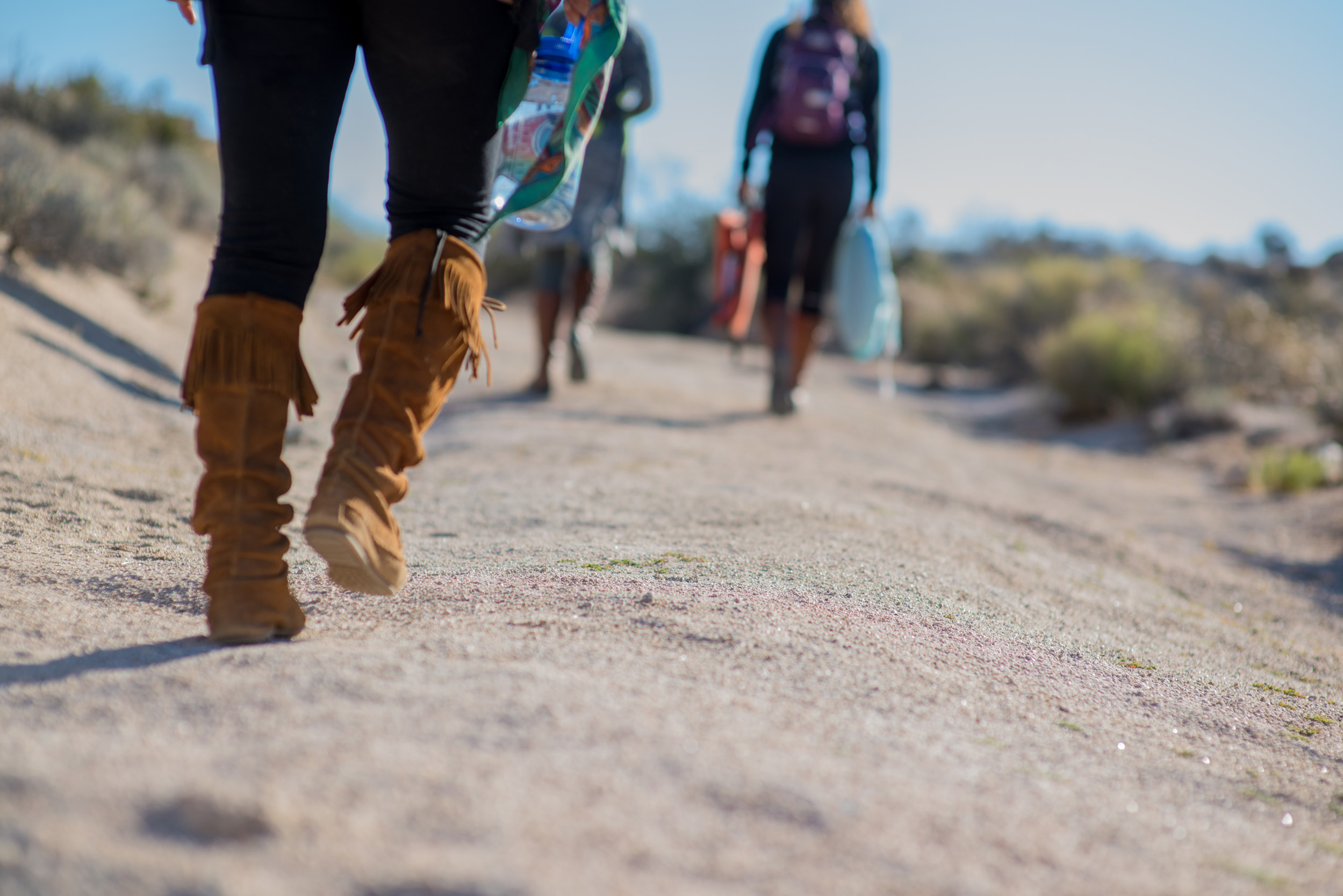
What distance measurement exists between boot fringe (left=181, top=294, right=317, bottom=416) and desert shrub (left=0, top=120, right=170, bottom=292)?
3429 mm

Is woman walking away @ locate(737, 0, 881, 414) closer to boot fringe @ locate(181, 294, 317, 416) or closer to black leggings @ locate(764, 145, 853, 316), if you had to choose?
black leggings @ locate(764, 145, 853, 316)

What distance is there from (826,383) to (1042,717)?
25.8 feet

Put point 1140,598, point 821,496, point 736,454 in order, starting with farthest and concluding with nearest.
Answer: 1. point 736,454
2. point 821,496
3. point 1140,598

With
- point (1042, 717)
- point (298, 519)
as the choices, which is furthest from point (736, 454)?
point (1042, 717)

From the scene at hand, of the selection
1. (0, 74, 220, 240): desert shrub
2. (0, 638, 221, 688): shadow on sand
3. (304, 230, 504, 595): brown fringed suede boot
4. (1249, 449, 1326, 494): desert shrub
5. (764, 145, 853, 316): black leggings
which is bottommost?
(0, 638, 221, 688): shadow on sand

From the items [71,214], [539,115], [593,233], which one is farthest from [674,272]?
[539,115]

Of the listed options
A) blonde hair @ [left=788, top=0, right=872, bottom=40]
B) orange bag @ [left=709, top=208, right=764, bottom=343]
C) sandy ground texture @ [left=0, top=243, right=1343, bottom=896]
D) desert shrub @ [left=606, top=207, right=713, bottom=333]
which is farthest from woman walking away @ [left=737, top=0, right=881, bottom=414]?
desert shrub @ [left=606, top=207, right=713, bottom=333]

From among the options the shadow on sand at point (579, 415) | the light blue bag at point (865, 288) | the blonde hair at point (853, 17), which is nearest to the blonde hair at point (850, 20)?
the blonde hair at point (853, 17)

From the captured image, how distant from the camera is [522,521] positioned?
2.38m

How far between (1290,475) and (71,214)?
6.38m

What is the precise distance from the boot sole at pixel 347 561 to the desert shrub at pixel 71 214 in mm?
3657

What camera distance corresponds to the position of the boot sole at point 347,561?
1.31 metres

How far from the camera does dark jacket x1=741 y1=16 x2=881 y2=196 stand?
480cm

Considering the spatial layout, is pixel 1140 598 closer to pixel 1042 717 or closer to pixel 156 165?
pixel 1042 717
